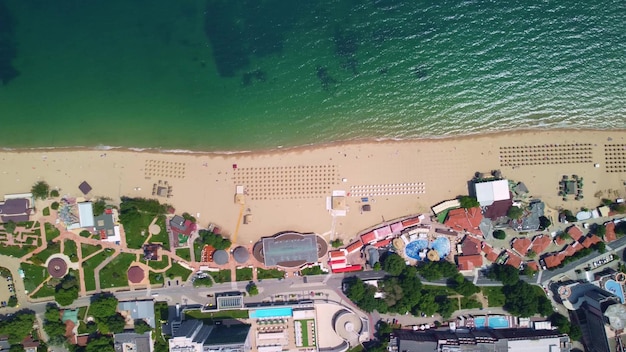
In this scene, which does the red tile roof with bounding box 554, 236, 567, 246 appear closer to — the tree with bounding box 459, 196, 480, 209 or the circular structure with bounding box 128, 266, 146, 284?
the tree with bounding box 459, 196, 480, 209

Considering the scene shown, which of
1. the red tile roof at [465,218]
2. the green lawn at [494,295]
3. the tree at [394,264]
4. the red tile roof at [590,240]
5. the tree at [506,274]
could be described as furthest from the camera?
the green lawn at [494,295]

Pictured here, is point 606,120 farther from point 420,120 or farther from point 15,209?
point 15,209

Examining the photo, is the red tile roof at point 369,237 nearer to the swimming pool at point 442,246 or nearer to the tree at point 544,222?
the swimming pool at point 442,246

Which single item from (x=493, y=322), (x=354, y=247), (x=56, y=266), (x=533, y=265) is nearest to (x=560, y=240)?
(x=533, y=265)

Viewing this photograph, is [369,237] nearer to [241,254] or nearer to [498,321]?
[241,254]

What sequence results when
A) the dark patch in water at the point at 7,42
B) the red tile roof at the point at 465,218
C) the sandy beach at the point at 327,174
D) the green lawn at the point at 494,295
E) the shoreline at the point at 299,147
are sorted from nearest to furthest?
the red tile roof at the point at 465,218 → the green lawn at the point at 494,295 → the sandy beach at the point at 327,174 → the shoreline at the point at 299,147 → the dark patch in water at the point at 7,42

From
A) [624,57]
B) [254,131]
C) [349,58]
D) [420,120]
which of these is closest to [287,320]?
[254,131]

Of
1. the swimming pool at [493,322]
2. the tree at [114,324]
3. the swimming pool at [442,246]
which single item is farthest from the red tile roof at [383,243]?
the tree at [114,324]

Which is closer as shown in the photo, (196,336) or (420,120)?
(196,336)
